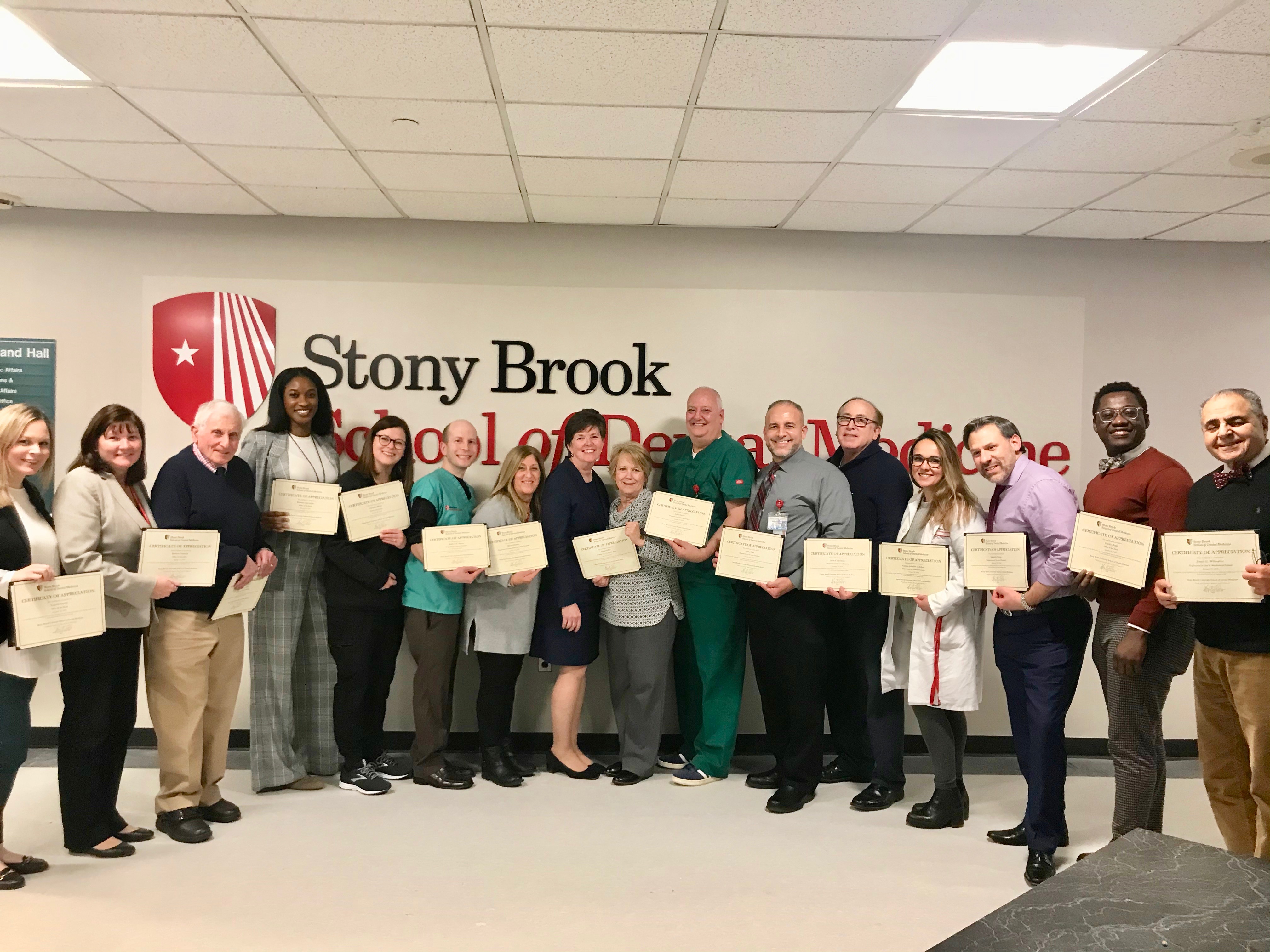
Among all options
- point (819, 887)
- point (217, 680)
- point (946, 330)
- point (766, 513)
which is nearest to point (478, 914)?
point (819, 887)

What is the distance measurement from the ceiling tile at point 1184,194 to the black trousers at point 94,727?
15.4ft

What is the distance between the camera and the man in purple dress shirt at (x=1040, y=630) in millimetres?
3129

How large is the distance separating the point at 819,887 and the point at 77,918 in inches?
98.1

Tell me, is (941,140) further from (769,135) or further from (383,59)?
(383,59)

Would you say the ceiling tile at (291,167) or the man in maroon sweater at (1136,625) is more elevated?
the ceiling tile at (291,167)

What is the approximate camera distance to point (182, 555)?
3.19 meters

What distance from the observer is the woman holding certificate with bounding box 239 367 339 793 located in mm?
3807

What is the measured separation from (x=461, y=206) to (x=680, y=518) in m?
1.98

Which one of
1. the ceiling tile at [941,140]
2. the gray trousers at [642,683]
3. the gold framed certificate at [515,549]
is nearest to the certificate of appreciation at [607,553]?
the gold framed certificate at [515,549]

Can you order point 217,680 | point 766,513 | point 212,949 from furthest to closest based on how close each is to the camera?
point 766,513 → point 217,680 → point 212,949

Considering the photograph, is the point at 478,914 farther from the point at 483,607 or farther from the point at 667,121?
the point at 667,121

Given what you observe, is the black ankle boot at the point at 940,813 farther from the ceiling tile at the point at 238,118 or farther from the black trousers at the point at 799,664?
the ceiling tile at the point at 238,118

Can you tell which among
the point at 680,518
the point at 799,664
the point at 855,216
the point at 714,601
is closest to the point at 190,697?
the point at 680,518

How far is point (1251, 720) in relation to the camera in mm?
2674
